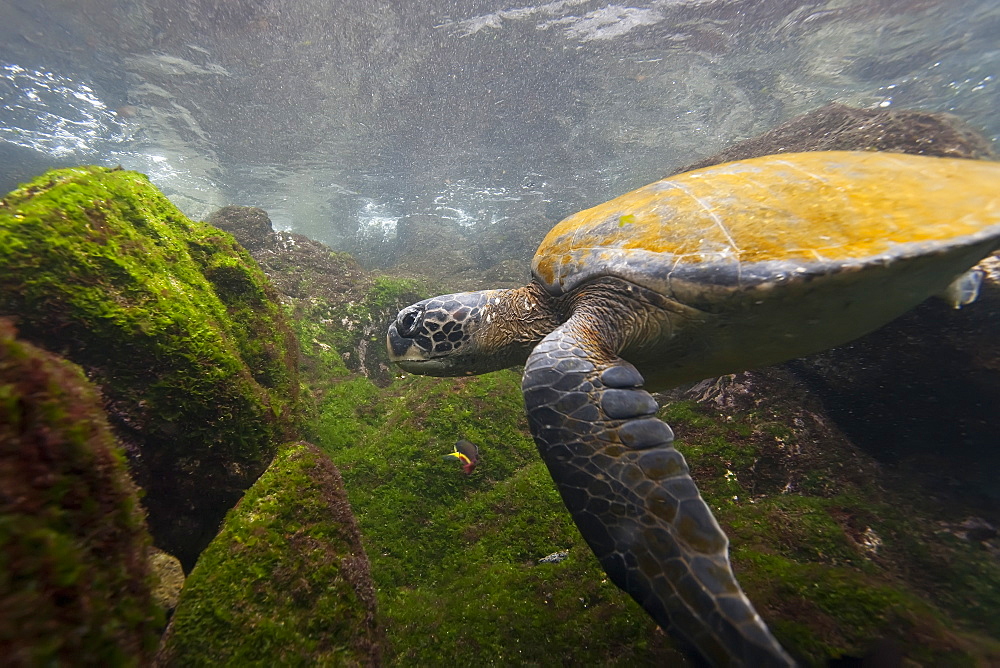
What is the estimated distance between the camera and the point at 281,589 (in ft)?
5.39

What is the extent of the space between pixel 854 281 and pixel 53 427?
320 centimetres

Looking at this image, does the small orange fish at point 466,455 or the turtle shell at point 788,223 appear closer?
the turtle shell at point 788,223

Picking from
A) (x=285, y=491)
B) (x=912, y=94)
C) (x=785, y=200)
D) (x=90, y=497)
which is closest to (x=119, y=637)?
(x=90, y=497)

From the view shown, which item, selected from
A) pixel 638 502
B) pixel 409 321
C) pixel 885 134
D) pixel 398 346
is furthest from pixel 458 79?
pixel 638 502

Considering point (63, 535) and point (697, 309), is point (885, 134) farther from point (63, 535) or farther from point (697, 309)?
point (63, 535)

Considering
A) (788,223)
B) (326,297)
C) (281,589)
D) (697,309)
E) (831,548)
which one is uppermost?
(788,223)

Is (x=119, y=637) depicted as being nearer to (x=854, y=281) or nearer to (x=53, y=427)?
(x=53, y=427)

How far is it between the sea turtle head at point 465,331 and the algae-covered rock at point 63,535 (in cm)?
201

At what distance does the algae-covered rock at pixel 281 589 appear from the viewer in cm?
146

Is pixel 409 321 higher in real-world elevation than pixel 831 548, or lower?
higher

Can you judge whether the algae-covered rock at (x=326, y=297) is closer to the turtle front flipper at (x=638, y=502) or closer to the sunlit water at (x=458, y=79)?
the turtle front flipper at (x=638, y=502)

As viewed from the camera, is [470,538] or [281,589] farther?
[470,538]

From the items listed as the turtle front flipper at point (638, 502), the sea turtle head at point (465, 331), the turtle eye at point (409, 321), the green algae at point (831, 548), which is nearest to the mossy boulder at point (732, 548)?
the green algae at point (831, 548)

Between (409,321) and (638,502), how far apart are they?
7.18ft
